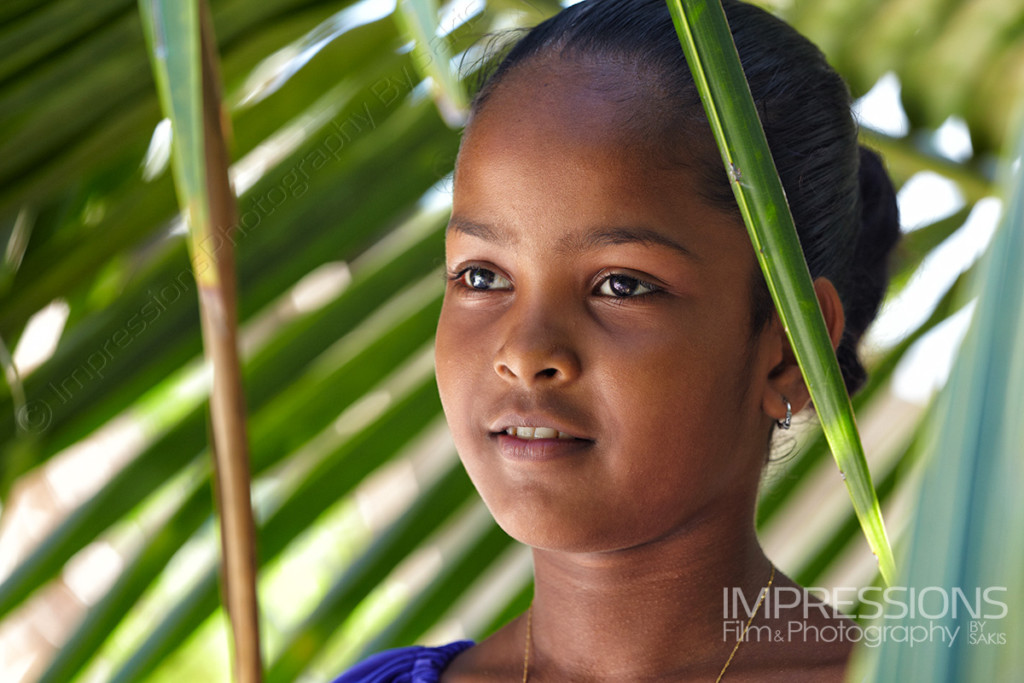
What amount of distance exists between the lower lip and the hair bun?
32cm

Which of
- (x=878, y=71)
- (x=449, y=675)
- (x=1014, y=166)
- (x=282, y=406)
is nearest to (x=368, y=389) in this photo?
(x=282, y=406)

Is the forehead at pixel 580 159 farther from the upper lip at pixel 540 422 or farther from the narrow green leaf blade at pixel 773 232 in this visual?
the narrow green leaf blade at pixel 773 232

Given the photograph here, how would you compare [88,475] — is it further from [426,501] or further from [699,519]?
[699,519]

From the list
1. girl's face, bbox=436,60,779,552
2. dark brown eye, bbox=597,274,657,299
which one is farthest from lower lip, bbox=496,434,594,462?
dark brown eye, bbox=597,274,657,299

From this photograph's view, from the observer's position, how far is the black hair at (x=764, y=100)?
0.78 m

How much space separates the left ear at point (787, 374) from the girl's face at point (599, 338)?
22mm

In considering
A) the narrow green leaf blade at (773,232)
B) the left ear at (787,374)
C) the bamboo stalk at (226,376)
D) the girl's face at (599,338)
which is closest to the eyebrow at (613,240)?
the girl's face at (599,338)

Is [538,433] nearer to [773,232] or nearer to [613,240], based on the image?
[613,240]

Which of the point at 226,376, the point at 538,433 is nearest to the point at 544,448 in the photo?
the point at 538,433

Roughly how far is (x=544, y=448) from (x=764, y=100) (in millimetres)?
326

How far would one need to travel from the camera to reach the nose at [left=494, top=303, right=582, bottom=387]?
71cm

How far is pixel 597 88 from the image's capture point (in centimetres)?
78

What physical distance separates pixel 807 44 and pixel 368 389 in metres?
0.59

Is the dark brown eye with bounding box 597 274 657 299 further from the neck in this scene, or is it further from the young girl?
the neck
